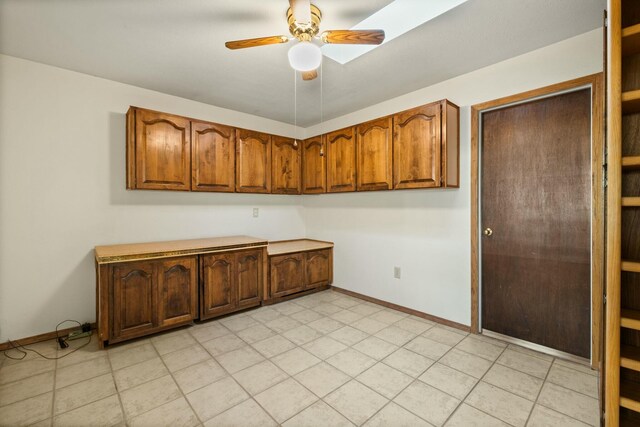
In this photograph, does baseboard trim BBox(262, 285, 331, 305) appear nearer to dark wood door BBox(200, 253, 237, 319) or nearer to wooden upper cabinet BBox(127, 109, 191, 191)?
dark wood door BBox(200, 253, 237, 319)

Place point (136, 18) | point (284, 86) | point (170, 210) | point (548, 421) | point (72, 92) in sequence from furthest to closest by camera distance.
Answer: point (170, 210)
point (284, 86)
point (72, 92)
point (136, 18)
point (548, 421)

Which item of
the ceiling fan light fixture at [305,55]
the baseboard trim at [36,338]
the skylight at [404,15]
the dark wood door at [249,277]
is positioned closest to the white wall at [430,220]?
the skylight at [404,15]

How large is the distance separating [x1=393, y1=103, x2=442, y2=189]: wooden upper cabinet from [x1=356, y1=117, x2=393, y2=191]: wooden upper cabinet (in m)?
0.07

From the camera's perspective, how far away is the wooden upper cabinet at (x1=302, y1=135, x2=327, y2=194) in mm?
3801

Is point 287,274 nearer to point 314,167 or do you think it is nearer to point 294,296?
point 294,296

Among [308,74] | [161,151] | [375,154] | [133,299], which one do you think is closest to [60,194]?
[161,151]

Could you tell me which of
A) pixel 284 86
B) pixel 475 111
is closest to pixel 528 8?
pixel 475 111

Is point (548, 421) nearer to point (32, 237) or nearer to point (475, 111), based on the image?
point (475, 111)

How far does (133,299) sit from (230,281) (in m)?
→ 0.89

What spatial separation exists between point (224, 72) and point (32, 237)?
2268 mm

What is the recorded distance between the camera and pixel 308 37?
1.77m

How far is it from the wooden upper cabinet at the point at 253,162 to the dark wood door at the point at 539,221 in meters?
2.47

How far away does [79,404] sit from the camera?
173 centimetres

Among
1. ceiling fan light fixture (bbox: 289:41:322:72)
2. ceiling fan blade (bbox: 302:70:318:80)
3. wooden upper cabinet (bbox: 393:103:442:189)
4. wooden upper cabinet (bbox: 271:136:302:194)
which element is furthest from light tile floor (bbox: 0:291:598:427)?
ceiling fan blade (bbox: 302:70:318:80)
